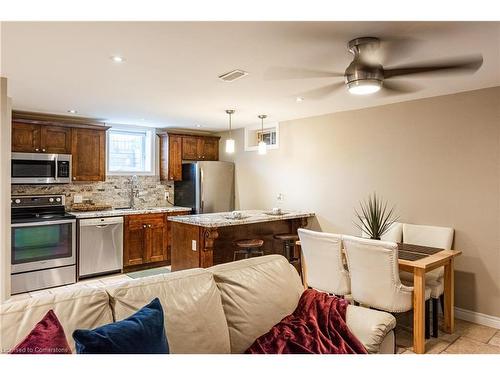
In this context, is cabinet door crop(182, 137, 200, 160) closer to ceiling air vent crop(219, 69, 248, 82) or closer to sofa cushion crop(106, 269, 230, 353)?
ceiling air vent crop(219, 69, 248, 82)

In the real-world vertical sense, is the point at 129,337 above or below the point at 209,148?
below

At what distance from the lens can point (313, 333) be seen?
A: 186cm

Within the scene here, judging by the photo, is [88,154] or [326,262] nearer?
[326,262]

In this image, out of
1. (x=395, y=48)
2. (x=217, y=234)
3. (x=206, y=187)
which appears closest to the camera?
(x=395, y=48)

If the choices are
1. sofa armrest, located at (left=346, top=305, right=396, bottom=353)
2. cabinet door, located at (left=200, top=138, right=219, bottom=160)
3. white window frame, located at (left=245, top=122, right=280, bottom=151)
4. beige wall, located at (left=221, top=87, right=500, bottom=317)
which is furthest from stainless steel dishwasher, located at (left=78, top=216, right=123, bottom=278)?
sofa armrest, located at (left=346, top=305, right=396, bottom=353)

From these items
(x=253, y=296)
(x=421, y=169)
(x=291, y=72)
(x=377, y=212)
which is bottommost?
(x=253, y=296)

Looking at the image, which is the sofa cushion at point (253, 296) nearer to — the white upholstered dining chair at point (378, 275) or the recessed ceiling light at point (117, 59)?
the white upholstered dining chair at point (378, 275)

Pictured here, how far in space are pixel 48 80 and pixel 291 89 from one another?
2303 mm

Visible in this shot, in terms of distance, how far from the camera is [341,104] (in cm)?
422

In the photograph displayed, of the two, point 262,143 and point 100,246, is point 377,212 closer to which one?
point 262,143

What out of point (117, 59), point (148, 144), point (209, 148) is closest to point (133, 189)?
point (148, 144)

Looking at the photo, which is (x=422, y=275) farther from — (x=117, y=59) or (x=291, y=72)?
(x=117, y=59)

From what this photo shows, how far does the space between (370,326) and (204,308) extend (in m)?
0.94

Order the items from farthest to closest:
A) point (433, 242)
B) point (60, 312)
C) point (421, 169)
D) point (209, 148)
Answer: point (209, 148), point (421, 169), point (433, 242), point (60, 312)
